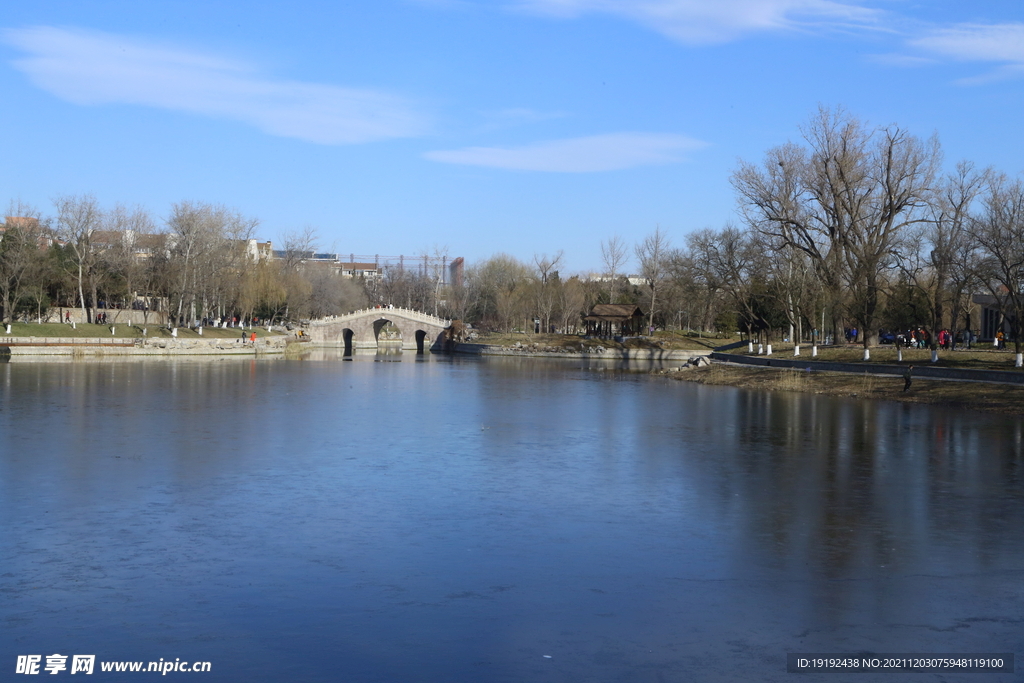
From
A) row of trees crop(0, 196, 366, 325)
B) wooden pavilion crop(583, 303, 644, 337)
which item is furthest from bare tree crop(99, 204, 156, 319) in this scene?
wooden pavilion crop(583, 303, 644, 337)

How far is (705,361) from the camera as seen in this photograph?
48938mm

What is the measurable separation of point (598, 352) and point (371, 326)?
24696 mm

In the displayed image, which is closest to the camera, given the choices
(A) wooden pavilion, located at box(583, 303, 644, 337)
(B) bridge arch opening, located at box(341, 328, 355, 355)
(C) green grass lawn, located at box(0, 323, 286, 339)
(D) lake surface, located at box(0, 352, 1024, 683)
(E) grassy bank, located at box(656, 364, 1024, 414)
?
(D) lake surface, located at box(0, 352, 1024, 683)

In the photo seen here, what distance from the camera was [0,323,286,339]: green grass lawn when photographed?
50.5 metres

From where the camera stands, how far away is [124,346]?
170 feet

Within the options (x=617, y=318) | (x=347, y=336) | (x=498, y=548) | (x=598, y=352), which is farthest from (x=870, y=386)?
(x=347, y=336)

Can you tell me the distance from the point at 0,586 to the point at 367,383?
28653 millimetres

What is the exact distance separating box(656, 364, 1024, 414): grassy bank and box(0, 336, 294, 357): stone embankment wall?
27280 millimetres

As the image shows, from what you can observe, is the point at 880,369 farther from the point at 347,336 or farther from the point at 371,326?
the point at 347,336

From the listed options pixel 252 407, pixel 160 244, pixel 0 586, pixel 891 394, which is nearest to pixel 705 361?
pixel 891 394

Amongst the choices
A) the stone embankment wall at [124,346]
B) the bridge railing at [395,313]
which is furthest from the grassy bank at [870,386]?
the bridge railing at [395,313]

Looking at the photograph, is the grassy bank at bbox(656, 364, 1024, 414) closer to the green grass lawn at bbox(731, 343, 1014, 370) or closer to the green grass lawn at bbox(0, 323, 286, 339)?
the green grass lawn at bbox(731, 343, 1014, 370)

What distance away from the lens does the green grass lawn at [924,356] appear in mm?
31816

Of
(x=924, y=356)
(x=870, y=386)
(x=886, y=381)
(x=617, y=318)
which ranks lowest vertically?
(x=870, y=386)
